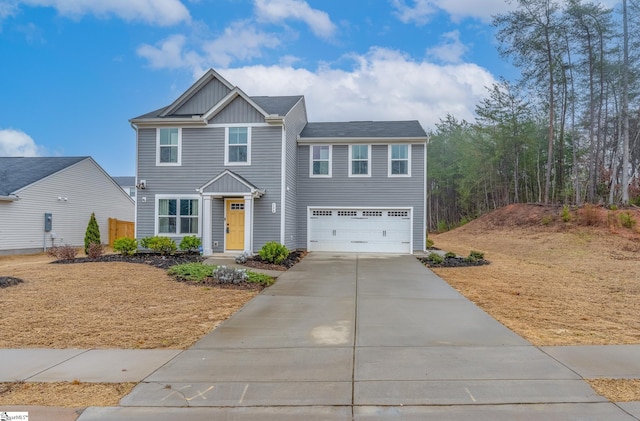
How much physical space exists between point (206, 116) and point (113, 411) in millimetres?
13969

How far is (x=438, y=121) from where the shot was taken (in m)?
38.8

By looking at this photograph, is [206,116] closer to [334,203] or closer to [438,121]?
[334,203]

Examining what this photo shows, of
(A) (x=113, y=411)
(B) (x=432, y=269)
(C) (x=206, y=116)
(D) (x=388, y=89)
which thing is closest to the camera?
(A) (x=113, y=411)

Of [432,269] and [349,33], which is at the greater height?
[349,33]

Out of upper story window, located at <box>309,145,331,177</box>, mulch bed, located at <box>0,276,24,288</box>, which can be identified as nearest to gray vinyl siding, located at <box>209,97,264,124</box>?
upper story window, located at <box>309,145,331,177</box>

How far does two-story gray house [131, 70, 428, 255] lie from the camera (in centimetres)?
1609

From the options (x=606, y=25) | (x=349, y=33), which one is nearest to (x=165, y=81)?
(x=349, y=33)

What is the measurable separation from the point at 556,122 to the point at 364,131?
643 inches

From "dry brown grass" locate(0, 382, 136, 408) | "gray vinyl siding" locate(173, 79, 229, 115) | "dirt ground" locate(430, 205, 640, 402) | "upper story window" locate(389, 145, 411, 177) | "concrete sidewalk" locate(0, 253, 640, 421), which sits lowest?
"dry brown grass" locate(0, 382, 136, 408)

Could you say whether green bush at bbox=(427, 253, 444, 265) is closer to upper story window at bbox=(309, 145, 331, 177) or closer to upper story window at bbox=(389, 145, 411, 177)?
upper story window at bbox=(389, 145, 411, 177)

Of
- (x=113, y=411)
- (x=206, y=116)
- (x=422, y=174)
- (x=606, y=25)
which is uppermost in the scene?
(x=606, y=25)

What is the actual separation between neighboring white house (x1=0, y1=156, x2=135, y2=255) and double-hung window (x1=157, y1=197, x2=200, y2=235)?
25.1ft

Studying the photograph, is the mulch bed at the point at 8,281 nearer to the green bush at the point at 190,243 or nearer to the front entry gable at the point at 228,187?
the green bush at the point at 190,243

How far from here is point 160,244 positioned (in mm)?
15039
